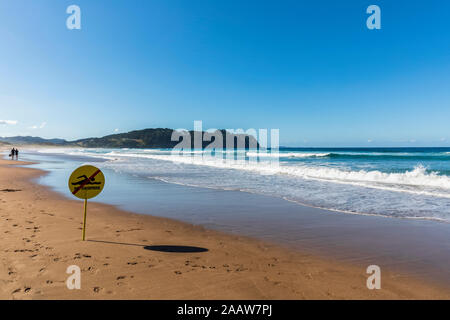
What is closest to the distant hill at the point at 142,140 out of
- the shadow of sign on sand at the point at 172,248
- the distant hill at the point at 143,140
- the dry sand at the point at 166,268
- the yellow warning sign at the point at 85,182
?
the distant hill at the point at 143,140

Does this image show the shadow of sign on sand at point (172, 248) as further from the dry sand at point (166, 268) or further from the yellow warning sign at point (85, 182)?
the yellow warning sign at point (85, 182)

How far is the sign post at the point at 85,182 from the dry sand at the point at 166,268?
0.88 m

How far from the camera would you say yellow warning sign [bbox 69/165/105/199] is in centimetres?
523

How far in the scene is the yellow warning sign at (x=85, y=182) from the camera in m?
5.23

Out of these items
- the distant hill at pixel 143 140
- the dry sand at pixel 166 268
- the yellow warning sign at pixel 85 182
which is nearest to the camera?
the dry sand at pixel 166 268

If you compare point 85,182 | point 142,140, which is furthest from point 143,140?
point 85,182

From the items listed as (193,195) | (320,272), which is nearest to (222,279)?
(320,272)

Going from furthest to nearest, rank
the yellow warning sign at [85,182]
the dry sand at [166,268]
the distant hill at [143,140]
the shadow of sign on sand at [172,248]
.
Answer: the distant hill at [143,140]
the yellow warning sign at [85,182]
the shadow of sign on sand at [172,248]
the dry sand at [166,268]

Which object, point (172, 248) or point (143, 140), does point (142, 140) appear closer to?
point (143, 140)

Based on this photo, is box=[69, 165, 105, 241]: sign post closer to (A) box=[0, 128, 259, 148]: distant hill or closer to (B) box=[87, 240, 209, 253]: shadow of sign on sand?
(B) box=[87, 240, 209, 253]: shadow of sign on sand

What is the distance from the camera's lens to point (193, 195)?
36.9ft

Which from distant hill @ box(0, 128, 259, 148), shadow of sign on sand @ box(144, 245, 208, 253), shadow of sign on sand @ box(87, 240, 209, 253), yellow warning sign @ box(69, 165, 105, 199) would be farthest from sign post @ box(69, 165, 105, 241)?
distant hill @ box(0, 128, 259, 148)

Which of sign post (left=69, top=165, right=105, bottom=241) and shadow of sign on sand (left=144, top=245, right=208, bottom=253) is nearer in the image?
shadow of sign on sand (left=144, top=245, right=208, bottom=253)
